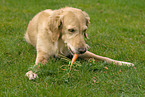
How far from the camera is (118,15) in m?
8.55

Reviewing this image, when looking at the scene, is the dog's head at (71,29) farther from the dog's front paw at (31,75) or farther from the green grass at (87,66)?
the dog's front paw at (31,75)

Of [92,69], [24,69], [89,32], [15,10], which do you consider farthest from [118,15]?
[24,69]

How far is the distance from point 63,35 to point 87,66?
78 cm

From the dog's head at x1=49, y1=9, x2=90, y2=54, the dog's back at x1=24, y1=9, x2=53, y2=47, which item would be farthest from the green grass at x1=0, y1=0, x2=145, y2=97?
the dog's head at x1=49, y1=9, x2=90, y2=54

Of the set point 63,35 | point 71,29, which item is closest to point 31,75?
point 63,35

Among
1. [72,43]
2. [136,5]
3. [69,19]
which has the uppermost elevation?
[69,19]

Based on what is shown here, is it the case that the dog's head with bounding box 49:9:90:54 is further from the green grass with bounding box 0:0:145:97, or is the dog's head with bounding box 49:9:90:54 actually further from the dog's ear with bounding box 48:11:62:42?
the green grass with bounding box 0:0:145:97

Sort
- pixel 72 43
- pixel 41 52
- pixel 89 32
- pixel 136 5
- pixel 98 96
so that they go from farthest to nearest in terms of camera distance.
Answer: pixel 136 5, pixel 89 32, pixel 41 52, pixel 72 43, pixel 98 96

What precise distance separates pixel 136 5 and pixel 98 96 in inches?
339

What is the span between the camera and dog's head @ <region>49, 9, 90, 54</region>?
371cm

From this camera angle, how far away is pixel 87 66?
13.3ft

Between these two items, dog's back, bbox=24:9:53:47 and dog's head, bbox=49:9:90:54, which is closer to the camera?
dog's head, bbox=49:9:90:54

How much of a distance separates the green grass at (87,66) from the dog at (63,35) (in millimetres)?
196

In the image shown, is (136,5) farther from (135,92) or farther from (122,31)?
(135,92)
